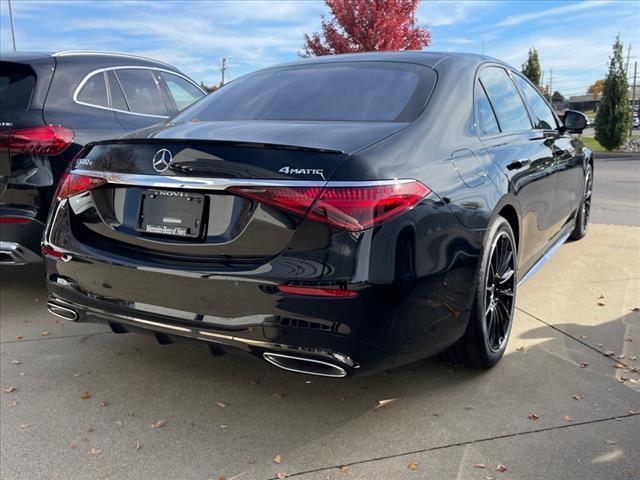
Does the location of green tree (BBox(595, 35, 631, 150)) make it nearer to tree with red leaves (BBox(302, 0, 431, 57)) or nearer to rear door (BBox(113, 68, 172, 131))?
tree with red leaves (BBox(302, 0, 431, 57))

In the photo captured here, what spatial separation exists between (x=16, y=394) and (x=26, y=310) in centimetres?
145

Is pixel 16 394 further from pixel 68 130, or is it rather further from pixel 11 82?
pixel 11 82

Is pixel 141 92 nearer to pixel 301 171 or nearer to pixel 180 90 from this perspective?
pixel 180 90

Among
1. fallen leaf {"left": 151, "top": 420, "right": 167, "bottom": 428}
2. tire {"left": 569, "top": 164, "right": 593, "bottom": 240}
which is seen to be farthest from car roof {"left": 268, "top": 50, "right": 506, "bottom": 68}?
tire {"left": 569, "top": 164, "right": 593, "bottom": 240}

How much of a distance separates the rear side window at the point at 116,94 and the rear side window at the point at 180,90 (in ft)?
2.51

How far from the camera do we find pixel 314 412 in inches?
113

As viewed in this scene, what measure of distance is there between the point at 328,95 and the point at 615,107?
24686 millimetres

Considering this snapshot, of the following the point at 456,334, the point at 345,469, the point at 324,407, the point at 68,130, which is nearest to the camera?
the point at 345,469

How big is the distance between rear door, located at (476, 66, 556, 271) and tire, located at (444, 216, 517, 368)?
28 centimetres

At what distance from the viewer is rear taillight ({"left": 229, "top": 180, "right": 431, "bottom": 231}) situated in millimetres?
2221

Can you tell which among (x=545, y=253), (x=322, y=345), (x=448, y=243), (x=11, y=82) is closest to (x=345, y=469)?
(x=322, y=345)

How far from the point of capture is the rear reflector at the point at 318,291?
223 cm

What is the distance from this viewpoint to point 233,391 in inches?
121

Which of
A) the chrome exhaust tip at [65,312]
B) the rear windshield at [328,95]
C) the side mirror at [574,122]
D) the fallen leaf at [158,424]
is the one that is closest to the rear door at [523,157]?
the rear windshield at [328,95]
